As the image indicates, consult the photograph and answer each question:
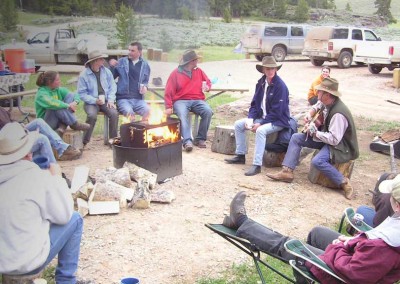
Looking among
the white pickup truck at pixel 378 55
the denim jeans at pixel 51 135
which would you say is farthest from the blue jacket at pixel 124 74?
the white pickup truck at pixel 378 55

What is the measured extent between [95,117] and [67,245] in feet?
13.3

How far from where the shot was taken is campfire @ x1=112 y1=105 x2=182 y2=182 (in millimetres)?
5418

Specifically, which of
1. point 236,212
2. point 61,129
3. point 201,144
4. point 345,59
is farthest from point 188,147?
point 345,59

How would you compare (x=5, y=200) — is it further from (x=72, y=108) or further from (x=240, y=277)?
(x=72, y=108)

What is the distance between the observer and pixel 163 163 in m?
5.57

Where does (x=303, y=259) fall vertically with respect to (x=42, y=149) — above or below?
below

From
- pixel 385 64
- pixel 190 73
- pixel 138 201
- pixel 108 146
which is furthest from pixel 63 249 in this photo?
pixel 385 64

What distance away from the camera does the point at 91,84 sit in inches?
272

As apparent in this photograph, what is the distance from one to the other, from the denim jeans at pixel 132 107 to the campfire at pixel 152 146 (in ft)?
4.96

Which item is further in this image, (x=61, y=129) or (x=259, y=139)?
(x=61, y=129)

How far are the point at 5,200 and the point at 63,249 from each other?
682mm

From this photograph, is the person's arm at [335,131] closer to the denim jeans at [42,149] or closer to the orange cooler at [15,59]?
the denim jeans at [42,149]

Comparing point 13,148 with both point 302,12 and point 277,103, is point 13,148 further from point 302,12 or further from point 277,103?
point 302,12

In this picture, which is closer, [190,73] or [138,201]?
[138,201]
